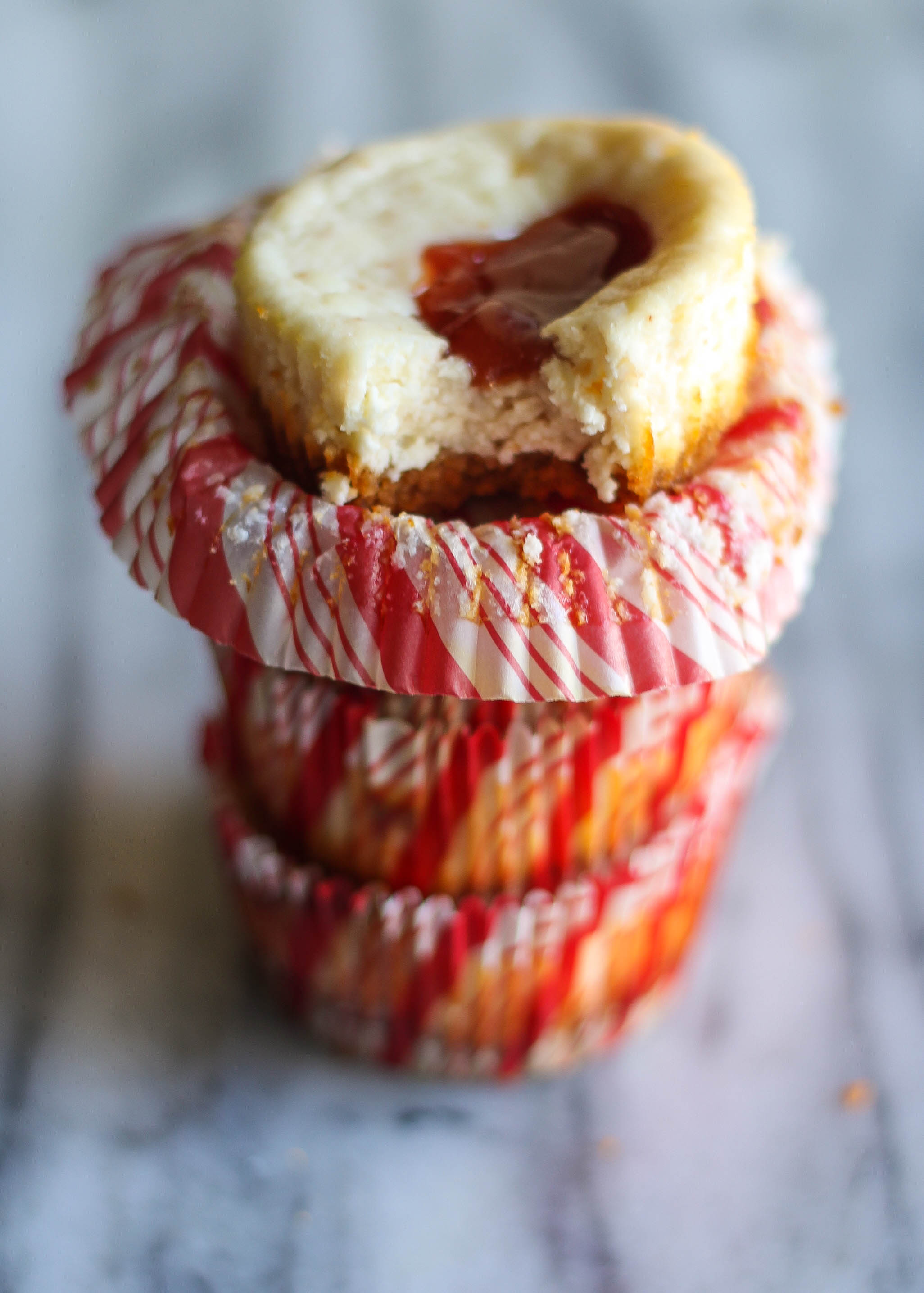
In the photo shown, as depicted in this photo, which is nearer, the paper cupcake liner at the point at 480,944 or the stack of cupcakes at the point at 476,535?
the stack of cupcakes at the point at 476,535

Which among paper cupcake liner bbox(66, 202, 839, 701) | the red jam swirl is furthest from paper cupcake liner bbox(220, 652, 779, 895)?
the red jam swirl

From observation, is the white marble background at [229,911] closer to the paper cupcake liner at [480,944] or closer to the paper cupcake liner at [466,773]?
the paper cupcake liner at [480,944]

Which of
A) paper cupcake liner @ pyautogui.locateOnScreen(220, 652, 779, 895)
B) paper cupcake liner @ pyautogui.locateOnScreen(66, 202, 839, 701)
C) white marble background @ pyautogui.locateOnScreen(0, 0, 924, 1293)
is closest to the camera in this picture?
paper cupcake liner @ pyautogui.locateOnScreen(66, 202, 839, 701)

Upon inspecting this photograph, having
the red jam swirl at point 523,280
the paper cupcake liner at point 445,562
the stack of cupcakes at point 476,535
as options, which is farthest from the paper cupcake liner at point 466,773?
the red jam swirl at point 523,280

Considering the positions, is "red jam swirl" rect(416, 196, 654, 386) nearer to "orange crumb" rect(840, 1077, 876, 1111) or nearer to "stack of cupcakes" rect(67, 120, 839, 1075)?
"stack of cupcakes" rect(67, 120, 839, 1075)

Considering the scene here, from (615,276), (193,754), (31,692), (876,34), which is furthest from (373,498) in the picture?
(876,34)

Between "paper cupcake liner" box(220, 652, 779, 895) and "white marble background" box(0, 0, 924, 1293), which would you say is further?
"white marble background" box(0, 0, 924, 1293)

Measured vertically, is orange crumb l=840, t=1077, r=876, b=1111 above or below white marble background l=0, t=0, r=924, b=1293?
below

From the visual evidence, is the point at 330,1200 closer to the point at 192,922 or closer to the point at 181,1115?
the point at 181,1115
